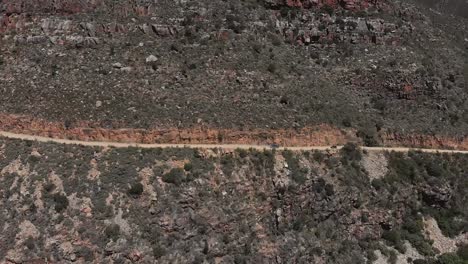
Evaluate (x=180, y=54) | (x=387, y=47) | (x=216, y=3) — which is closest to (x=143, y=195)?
(x=180, y=54)

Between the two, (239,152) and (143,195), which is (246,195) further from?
(143,195)

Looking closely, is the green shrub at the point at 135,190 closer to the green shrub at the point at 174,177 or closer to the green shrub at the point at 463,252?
the green shrub at the point at 174,177

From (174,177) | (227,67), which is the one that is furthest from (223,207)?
(227,67)

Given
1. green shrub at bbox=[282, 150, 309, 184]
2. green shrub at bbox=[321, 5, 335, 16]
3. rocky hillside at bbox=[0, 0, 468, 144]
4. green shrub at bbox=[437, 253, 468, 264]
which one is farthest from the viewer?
green shrub at bbox=[321, 5, 335, 16]

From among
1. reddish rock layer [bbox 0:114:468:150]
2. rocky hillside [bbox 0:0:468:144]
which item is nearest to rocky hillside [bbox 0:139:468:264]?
reddish rock layer [bbox 0:114:468:150]

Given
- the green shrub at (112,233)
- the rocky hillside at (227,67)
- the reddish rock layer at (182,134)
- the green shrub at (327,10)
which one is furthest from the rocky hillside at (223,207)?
the green shrub at (327,10)

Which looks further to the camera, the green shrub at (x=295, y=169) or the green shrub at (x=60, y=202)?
the green shrub at (x=295, y=169)

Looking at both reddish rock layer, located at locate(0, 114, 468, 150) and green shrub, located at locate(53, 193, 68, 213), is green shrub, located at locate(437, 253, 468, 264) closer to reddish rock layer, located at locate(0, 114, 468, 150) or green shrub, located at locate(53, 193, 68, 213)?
reddish rock layer, located at locate(0, 114, 468, 150)
